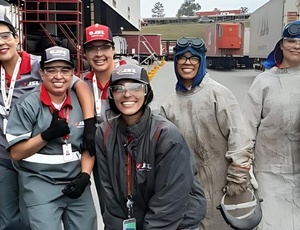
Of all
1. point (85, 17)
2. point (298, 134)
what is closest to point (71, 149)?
point (298, 134)

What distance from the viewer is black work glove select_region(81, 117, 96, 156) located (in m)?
2.94

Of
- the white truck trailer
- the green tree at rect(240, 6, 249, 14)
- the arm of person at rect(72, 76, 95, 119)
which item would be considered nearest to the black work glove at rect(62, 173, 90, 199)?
the arm of person at rect(72, 76, 95, 119)

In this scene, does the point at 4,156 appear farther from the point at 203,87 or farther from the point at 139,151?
the point at 203,87

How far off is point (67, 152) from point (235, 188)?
121 cm

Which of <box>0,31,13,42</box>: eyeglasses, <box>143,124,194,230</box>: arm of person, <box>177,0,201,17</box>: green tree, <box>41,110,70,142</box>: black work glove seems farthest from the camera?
<box>177,0,201,17</box>: green tree

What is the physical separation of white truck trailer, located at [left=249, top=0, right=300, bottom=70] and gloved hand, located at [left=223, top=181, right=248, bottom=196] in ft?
52.2

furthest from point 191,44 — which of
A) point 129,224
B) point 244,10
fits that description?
point 244,10

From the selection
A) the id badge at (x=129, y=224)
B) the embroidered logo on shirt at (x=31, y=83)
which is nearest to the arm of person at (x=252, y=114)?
the id badge at (x=129, y=224)

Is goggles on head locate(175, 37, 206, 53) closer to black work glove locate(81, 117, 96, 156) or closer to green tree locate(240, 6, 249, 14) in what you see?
black work glove locate(81, 117, 96, 156)

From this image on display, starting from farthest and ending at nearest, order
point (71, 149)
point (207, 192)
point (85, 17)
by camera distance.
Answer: point (85, 17), point (207, 192), point (71, 149)

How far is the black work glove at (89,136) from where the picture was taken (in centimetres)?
294

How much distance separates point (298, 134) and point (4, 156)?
88.2 inches

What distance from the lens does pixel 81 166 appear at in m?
3.03

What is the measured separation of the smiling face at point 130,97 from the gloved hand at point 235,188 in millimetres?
974
